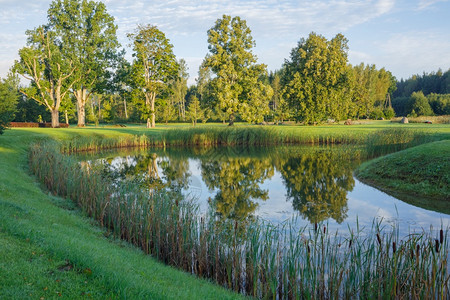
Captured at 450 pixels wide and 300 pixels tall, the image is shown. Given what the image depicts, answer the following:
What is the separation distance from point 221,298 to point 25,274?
217 centimetres

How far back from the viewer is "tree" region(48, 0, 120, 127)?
3919cm

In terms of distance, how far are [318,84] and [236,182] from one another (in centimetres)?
2894

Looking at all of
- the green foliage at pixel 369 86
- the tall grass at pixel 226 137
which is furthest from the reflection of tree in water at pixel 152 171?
the green foliage at pixel 369 86

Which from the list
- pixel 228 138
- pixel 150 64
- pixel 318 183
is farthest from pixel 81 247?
pixel 150 64

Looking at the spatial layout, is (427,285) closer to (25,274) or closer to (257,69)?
(25,274)

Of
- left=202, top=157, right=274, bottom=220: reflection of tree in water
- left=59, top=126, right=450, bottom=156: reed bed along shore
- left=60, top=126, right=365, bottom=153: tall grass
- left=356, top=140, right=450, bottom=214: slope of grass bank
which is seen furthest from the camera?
left=60, top=126, right=365, bottom=153: tall grass

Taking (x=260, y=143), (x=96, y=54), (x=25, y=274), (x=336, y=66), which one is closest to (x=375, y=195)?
(x=25, y=274)

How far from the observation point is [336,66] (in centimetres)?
4047

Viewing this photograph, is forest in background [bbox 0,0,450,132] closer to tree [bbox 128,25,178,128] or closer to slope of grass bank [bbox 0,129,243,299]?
tree [bbox 128,25,178,128]

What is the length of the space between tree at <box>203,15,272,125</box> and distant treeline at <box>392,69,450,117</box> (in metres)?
31.7

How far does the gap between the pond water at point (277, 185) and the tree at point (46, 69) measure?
18138 millimetres

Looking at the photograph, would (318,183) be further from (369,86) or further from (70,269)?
(369,86)

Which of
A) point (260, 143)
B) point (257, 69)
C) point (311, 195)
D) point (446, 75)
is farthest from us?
point (446, 75)

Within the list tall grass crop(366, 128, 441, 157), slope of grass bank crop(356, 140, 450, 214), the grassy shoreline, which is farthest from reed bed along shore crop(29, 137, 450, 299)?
tall grass crop(366, 128, 441, 157)
